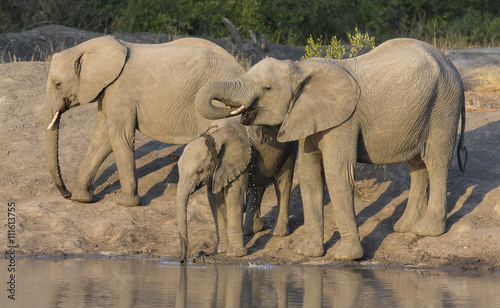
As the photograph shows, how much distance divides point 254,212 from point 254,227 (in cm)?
15

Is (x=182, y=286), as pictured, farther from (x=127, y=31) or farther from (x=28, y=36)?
(x=127, y=31)


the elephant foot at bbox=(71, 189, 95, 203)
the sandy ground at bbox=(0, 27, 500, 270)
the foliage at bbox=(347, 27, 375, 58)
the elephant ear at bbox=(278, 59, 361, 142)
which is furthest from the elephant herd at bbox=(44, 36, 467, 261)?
the foliage at bbox=(347, 27, 375, 58)

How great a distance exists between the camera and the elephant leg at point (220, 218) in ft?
27.8

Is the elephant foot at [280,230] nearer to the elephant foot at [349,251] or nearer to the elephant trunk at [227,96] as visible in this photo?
the elephant foot at [349,251]

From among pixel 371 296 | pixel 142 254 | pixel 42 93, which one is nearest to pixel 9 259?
pixel 142 254

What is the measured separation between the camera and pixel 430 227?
28.2 ft

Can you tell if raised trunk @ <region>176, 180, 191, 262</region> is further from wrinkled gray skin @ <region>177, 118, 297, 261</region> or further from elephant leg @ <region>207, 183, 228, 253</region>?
elephant leg @ <region>207, 183, 228, 253</region>

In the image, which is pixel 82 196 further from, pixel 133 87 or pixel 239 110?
pixel 239 110

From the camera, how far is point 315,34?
24.5 meters

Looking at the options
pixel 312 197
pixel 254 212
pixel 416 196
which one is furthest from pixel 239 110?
pixel 416 196

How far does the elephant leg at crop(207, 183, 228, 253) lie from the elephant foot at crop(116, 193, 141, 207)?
1.48 metres

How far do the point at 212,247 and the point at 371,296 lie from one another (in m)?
2.47

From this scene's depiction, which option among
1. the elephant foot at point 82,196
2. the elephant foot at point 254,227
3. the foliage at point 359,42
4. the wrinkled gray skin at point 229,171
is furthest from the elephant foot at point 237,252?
the foliage at point 359,42

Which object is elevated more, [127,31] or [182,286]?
[127,31]
